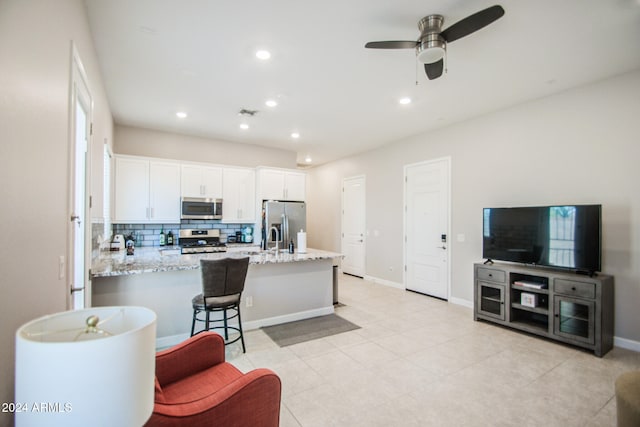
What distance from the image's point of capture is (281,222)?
5.96 m

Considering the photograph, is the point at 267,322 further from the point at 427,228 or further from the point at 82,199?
the point at 427,228

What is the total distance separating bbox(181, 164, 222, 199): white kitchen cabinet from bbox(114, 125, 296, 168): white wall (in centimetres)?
42

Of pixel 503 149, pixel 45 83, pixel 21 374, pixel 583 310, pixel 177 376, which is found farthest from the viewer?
pixel 503 149

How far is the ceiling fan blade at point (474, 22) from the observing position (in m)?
2.00

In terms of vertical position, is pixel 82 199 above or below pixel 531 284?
above

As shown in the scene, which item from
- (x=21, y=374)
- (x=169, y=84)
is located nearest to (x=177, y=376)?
(x=21, y=374)

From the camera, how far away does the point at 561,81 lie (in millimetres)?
3535

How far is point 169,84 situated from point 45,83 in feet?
8.16

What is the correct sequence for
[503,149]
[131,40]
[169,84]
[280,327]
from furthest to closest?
[503,149] → [280,327] → [169,84] → [131,40]

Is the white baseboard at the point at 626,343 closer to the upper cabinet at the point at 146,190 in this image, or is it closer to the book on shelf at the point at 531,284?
the book on shelf at the point at 531,284

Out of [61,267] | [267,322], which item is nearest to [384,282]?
[267,322]

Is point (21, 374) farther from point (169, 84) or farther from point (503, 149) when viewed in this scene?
point (503, 149)

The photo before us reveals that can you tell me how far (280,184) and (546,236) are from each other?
14.7 ft

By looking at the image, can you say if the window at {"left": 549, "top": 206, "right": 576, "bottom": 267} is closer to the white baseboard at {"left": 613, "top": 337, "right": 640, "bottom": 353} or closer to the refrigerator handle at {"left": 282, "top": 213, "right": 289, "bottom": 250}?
the white baseboard at {"left": 613, "top": 337, "right": 640, "bottom": 353}
